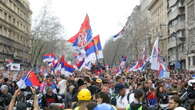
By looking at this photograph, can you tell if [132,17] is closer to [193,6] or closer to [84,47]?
[193,6]

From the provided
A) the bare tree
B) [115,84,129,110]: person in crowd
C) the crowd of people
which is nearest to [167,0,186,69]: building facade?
the bare tree

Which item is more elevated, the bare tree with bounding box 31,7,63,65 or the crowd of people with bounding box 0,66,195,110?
the bare tree with bounding box 31,7,63,65

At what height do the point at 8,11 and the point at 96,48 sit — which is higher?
the point at 8,11

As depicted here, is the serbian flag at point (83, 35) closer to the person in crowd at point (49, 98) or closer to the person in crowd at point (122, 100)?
the person in crowd at point (49, 98)

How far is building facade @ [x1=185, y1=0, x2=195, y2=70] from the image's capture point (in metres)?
46.4

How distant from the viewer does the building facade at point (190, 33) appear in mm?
46375

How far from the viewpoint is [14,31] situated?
75.5 meters

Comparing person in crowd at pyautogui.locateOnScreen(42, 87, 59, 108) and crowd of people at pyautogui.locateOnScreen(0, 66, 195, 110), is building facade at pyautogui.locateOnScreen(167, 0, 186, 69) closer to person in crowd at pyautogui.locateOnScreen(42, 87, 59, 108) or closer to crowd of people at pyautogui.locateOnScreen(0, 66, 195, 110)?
crowd of people at pyautogui.locateOnScreen(0, 66, 195, 110)

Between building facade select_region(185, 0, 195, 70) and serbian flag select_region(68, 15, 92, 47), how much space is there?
28.5m

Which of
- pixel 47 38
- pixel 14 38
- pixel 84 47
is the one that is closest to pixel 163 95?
pixel 84 47

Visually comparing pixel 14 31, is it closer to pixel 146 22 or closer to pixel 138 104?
pixel 146 22

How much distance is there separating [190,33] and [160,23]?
33.9 metres

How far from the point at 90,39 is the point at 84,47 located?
1.91 feet

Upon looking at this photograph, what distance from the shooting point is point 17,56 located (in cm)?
7862
